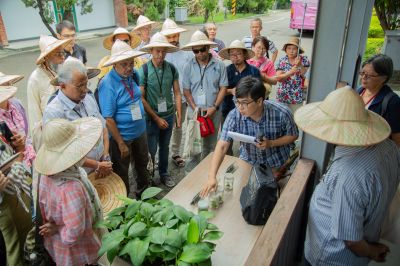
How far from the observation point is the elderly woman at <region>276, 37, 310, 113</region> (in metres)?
4.57

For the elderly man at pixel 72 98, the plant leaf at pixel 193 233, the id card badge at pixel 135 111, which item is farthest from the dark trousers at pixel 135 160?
the plant leaf at pixel 193 233

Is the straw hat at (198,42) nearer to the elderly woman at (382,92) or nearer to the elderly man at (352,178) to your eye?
the elderly woman at (382,92)

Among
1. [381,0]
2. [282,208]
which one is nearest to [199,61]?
[282,208]

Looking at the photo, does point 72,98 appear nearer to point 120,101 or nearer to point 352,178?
point 120,101

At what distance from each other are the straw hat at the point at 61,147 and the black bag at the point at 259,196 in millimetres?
1107

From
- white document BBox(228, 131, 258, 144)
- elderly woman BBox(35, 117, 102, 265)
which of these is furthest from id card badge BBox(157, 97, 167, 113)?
elderly woman BBox(35, 117, 102, 265)

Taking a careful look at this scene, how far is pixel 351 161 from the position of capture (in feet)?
5.50

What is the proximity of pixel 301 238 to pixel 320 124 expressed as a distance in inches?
46.1

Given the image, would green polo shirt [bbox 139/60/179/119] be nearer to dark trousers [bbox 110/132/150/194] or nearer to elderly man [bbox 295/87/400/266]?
dark trousers [bbox 110/132/150/194]

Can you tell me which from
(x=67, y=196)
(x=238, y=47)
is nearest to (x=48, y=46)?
Result: (x=67, y=196)

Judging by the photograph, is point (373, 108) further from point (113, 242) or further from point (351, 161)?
point (113, 242)

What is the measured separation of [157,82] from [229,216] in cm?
197

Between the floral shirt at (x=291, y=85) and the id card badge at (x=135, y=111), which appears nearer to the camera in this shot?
the id card badge at (x=135, y=111)

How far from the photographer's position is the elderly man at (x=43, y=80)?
10.6 feet
